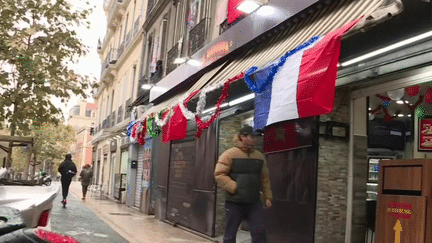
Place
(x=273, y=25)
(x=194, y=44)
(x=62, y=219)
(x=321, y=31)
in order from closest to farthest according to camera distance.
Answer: (x=321, y=31) → (x=273, y=25) → (x=62, y=219) → (x=194, y=44)

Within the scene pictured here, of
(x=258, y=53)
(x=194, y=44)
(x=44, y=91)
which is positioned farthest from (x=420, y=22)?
(x=44, y=91)

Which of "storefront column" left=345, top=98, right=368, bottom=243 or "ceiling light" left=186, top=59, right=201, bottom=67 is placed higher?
"ceiling light" left=186, top=59, right=201, bottom=67

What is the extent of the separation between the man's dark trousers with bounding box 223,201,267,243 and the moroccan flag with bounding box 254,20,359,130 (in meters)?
1.13

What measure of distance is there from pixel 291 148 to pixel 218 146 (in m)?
2.88

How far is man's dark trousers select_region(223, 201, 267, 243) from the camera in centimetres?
587

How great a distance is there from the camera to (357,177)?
6582mm

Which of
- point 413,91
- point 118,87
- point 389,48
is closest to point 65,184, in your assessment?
point 413,91

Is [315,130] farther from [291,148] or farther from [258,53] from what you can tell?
[258,53]

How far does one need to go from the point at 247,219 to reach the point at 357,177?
1.80 m

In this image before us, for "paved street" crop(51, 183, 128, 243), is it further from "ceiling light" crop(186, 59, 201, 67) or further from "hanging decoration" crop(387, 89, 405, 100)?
"hanging decoration" crop(387, 89, 405, 100)

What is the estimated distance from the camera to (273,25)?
288 inches

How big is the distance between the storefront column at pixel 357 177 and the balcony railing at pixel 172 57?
8103 millimetres

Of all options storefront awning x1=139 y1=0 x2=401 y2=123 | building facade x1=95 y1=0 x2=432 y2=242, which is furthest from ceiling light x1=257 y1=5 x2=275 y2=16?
storefront awning x1=139 y1=0 x2=401 y2=123

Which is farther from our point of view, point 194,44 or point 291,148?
point 194,44
